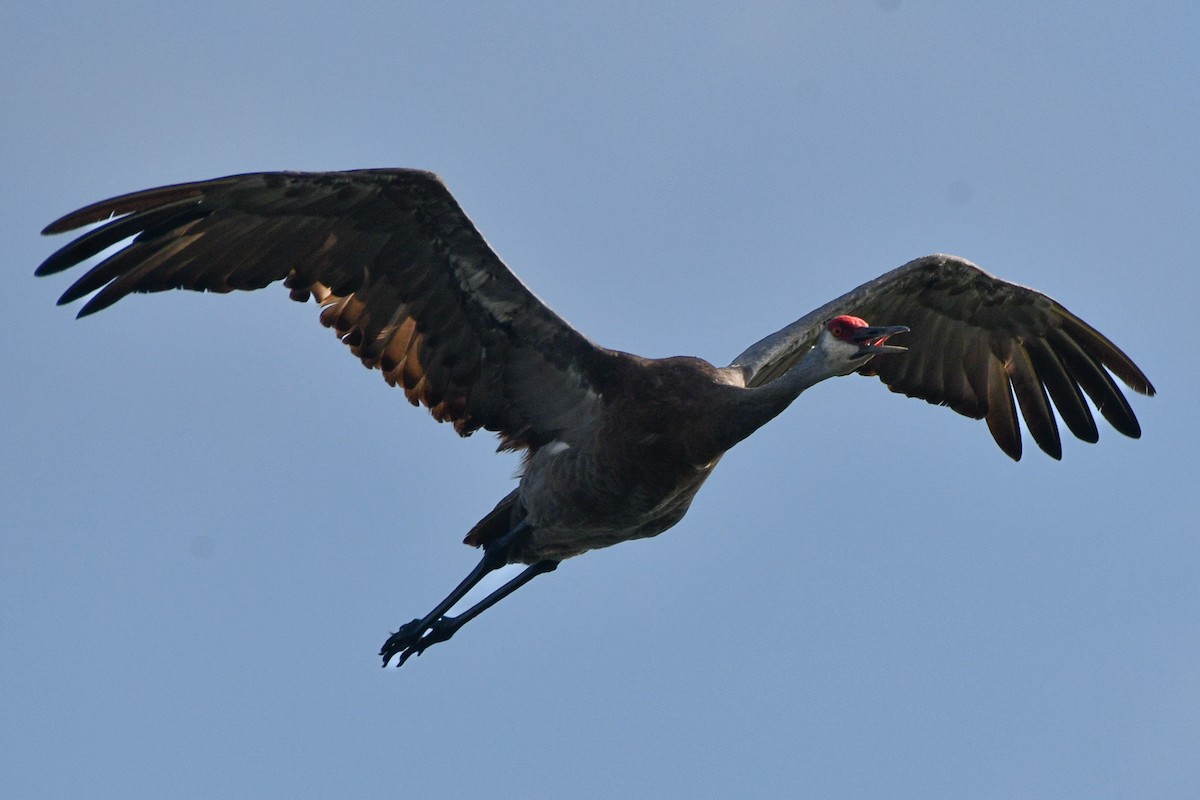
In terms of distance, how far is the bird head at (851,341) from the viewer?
33.9 ft

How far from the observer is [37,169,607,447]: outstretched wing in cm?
1022

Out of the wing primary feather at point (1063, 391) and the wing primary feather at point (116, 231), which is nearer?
the wing primary feather at point (116, 231)

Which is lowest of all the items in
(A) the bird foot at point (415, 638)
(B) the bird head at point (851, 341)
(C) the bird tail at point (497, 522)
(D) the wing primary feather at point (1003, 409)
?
(A) the bird foot at point (415, 638)

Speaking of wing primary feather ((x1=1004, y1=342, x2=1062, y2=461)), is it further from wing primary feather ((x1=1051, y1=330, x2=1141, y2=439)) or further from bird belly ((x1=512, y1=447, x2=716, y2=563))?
bird belly ((x1=512, y1=447, x2=716, y2=563))

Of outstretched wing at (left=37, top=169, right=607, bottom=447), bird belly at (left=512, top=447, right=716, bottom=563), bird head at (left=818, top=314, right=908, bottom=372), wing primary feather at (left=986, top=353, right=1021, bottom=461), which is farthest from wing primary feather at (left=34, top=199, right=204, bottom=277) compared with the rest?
wing primary feather at (left=986, top=353, right=1021, bottom=461)

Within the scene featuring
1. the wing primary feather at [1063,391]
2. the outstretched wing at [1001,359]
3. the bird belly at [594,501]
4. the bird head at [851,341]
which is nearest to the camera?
the bird head at [851,341]

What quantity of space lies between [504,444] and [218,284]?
7.54 feet

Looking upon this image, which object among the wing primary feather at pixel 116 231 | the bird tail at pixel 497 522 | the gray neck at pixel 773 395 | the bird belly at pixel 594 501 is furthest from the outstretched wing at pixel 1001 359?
the wing primary feather at pixel 116 231

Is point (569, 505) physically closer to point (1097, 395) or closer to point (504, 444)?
point (504, 444)

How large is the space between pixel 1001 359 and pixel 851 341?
3046 mm

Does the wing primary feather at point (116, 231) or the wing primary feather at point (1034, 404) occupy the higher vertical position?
the wing primary feather at point (1034, 404)

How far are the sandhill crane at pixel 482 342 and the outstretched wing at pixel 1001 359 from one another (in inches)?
15.5

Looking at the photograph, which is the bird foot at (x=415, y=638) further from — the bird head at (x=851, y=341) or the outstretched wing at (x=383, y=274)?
the bird head at (x=851, y=341)

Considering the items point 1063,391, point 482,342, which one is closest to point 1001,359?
point 1063,391
